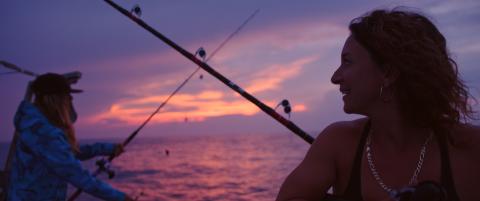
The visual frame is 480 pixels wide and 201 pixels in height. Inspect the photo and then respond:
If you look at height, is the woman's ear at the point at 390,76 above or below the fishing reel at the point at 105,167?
above

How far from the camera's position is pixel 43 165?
3959 millimetres

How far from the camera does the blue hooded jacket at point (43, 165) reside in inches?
150

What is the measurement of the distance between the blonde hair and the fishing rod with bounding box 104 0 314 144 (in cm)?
100

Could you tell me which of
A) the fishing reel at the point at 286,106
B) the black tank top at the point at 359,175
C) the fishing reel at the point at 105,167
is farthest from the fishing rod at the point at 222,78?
the fishing reel at the point at 105,167

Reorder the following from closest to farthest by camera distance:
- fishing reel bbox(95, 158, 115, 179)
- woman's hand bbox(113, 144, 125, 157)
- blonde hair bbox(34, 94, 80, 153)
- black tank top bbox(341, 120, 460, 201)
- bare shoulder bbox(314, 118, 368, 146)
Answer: black tank top bbox(341, 120, 460, 201) → bare shoulder bbox(314, 118, 368, 146) → blonde hair bbox(34, 94, 80, 153) → woman's hand bbox(113, 144, 125, 157) → fishing reel bbox(95, 158, 115, 179)

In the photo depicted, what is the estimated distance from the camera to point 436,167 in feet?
6.64

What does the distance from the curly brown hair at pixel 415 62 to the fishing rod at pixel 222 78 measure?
1.25 m

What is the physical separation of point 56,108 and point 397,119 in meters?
3.08

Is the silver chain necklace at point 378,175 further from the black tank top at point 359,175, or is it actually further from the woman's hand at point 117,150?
the woman's hand at point 117,150

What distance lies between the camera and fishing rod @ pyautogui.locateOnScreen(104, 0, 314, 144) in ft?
11.3

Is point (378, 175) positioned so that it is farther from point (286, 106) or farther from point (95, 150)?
point (95, 150)

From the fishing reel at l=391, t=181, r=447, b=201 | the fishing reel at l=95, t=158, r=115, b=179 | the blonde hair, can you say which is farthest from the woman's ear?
the fishing reel at l=95, t=158, r=115, b=179

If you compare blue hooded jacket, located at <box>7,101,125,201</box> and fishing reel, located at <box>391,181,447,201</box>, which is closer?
fishing reel, located at <box>391,181,447,201</box>

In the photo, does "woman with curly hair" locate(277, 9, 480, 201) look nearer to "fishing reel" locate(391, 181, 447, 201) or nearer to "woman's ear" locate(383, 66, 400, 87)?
"woman's ear" locate(383, 66, 400, 87)
